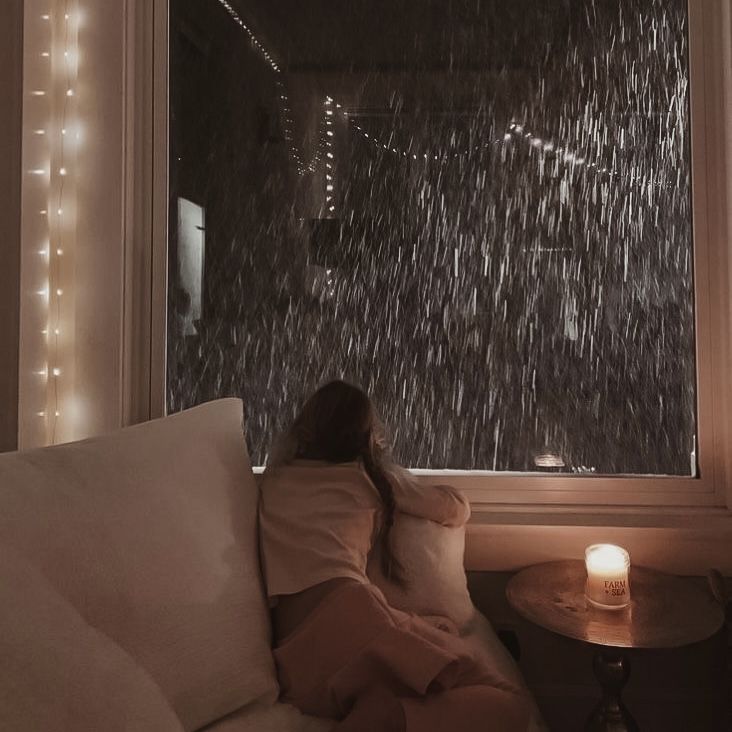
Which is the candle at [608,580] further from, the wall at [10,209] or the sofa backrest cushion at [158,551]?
the wall at [10,209]

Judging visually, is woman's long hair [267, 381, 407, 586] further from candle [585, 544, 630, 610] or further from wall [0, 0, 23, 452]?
wall [0, 0, 23, 452]

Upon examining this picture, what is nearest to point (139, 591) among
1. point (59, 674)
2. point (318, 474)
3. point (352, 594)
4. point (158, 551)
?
point (158, 551)

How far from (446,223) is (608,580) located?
1.00m

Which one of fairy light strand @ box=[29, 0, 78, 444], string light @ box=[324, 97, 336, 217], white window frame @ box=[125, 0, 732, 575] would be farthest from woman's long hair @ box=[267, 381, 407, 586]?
fairy light strand @ box=[29, 0, 78, 444]

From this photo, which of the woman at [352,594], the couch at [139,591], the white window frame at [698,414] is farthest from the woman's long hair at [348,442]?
the white window frame at [698,414]

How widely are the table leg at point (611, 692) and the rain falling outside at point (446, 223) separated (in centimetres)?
55

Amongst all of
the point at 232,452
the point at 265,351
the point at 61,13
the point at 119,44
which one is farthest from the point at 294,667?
the point at 61,13

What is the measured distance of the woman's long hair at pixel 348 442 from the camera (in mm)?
1437

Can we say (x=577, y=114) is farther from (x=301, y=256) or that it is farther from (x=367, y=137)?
(x=301, y=256)

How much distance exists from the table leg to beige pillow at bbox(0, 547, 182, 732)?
974 mm

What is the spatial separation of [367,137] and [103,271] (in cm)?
82

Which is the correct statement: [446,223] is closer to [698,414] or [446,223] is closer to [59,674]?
[698,414]

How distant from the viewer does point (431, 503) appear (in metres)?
1.46

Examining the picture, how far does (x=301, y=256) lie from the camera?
6.32 ft
